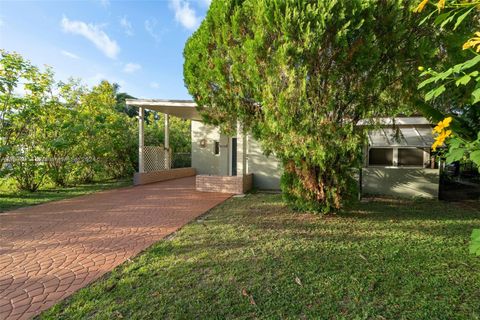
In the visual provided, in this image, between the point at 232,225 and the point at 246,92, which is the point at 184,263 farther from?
the point at 246,92

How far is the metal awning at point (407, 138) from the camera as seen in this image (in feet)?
33.5

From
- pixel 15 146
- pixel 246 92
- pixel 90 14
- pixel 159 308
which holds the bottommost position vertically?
pixel 159 308

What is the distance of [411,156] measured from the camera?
11.5m

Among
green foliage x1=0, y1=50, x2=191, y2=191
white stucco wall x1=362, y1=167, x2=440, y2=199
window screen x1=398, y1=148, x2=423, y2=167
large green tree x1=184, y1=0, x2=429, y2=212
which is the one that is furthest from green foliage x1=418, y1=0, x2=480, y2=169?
green foliage x1=0, y1=50, x2=191, y2=191

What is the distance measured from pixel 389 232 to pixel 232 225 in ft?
13.8

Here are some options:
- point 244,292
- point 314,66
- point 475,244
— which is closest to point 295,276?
point 244,292

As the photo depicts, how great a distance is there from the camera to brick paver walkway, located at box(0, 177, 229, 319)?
3.90 metres

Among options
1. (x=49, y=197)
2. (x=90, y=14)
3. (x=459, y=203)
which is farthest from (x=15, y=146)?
(x=459, y=203)

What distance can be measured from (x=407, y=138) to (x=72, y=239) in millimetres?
12593

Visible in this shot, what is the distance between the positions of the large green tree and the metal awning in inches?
190

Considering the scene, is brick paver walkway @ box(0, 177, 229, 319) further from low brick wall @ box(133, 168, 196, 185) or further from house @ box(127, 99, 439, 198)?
low brick wall @ box(133, 168, 196, 185)

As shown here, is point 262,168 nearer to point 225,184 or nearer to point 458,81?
point 225,184

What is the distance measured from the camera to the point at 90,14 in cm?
1175

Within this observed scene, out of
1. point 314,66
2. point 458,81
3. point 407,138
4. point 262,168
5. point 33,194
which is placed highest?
point 314,66
